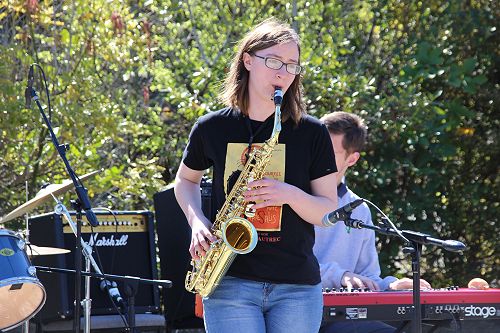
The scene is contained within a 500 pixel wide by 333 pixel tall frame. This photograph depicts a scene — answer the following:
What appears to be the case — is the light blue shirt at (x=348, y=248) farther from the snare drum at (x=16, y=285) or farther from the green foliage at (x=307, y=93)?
the snare drum at (x=16, y=285)

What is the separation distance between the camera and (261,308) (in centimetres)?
344

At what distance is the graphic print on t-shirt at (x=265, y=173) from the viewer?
11.4 feet

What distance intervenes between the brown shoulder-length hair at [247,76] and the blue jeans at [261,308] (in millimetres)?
672

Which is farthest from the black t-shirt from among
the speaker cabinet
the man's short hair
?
the speaker cabinet

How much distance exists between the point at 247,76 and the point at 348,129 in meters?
1.45

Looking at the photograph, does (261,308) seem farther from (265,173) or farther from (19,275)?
(19,275)

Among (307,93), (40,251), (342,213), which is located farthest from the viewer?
(307,93)

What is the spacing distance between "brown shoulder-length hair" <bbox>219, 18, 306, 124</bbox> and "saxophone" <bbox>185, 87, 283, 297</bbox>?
5.4 inches

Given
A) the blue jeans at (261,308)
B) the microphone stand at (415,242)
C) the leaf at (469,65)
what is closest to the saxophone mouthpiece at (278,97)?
the microphone stand at (415,242)

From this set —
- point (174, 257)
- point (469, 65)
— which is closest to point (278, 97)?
point (174, 257)

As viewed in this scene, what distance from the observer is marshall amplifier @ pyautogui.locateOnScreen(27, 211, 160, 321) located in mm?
5371

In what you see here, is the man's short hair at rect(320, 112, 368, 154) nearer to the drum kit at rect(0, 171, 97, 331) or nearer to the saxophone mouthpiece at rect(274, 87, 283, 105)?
the drum kit at rect(0, 171, 97, 331)

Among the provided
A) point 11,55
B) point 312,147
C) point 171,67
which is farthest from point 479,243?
point 312,147

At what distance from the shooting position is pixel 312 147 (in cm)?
356
